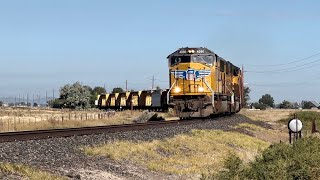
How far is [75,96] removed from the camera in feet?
341

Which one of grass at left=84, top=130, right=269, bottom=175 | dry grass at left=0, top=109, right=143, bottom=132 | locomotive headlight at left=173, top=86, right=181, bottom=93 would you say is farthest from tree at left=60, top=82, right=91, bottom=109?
grass at left=84, top=130, right=269, bottom=175

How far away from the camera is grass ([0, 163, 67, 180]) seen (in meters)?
8.66

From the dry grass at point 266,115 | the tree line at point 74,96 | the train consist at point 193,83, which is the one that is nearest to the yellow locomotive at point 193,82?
the train consist at point 193,83

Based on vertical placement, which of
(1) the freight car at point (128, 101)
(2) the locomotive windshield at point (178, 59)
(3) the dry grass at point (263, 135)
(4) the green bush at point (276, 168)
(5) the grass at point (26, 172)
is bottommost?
(3) the dry grass at point (263, 135)

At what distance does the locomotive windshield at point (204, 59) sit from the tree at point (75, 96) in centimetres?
7533

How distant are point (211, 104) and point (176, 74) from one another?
2.89 m

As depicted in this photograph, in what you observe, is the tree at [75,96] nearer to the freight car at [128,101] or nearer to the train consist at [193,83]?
the freight car at [128,101]

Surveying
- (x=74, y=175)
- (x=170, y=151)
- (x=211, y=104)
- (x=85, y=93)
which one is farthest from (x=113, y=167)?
(x=85, y=93)

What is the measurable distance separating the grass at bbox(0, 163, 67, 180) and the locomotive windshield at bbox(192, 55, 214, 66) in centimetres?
2081

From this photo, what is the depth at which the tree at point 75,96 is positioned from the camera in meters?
104

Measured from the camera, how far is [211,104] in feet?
94.7

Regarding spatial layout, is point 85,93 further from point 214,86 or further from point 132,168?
point 132,168

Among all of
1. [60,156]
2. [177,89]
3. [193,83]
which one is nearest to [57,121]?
[177,89]

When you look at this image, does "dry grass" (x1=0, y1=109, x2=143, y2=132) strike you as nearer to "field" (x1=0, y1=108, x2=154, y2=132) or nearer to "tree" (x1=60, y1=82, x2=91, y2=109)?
"field" (x1=0, y1=108, x2=154, y2=132)
